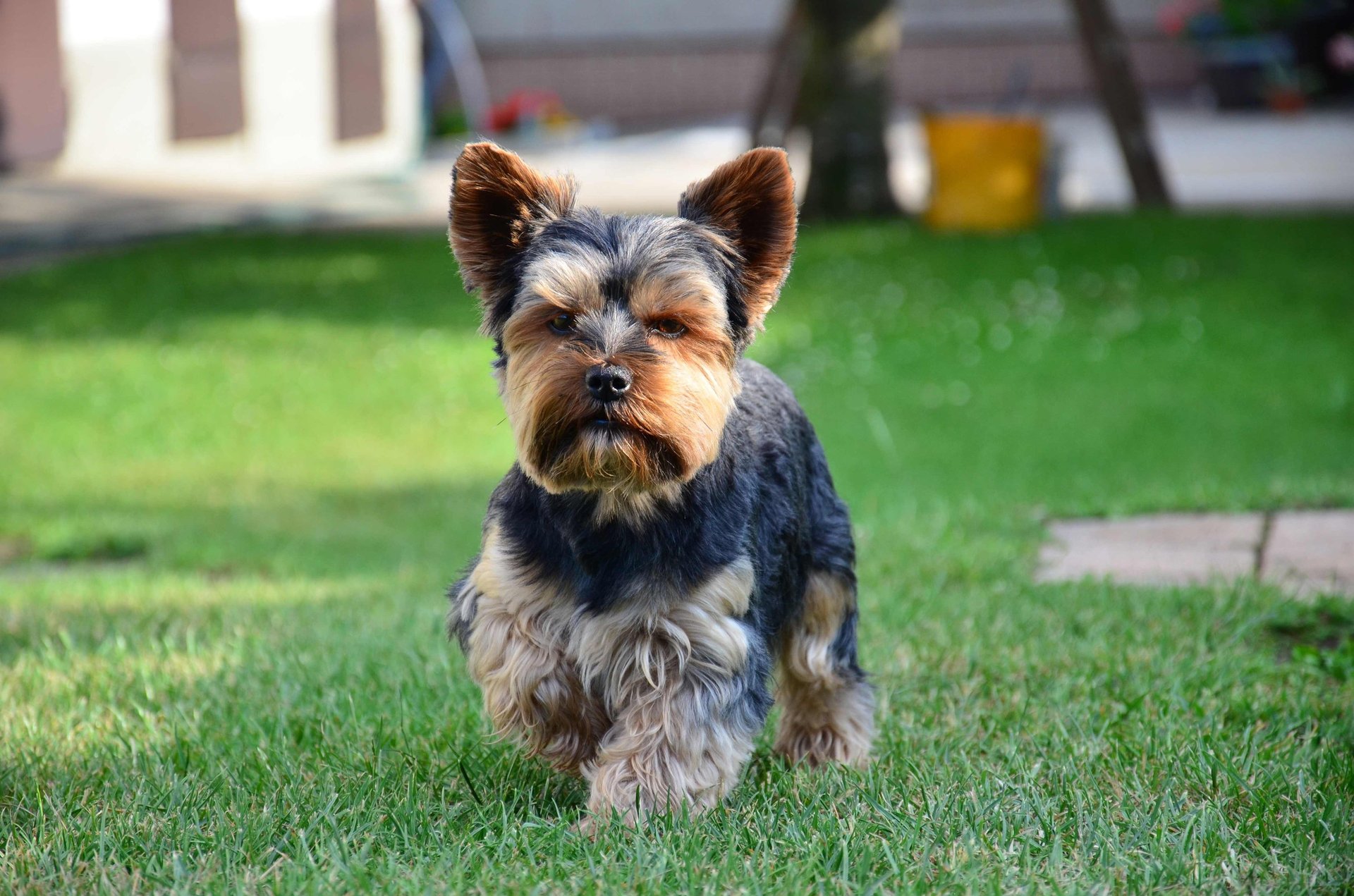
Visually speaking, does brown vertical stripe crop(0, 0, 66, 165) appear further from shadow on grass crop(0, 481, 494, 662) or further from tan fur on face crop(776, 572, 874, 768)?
tan fur on face crop(776, 572, 874, 768)

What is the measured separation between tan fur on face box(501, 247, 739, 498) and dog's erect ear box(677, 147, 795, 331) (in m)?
0.25

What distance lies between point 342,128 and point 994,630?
740 inches

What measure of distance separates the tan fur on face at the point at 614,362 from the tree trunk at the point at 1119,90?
→ 14.4 metres

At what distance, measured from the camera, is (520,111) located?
101ft

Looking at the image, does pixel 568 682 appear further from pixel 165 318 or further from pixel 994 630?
pixel 165 318

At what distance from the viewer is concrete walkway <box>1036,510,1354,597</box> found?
6.01 meters

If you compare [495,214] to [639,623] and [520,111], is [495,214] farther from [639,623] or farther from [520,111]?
[520,111]

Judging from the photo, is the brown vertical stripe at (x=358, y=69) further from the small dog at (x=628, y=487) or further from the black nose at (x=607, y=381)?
the black nose at (x=607, y=381)

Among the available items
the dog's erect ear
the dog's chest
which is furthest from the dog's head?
the dog's chest

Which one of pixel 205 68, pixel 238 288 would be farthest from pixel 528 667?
pixel 205 68

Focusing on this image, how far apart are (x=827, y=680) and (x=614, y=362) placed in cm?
131

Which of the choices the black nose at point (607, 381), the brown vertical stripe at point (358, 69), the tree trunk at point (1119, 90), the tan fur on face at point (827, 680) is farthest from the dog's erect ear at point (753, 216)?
the brown vertical stripe at point (358, 69)

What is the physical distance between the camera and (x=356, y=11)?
72.0ft

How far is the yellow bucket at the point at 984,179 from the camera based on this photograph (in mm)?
15758
